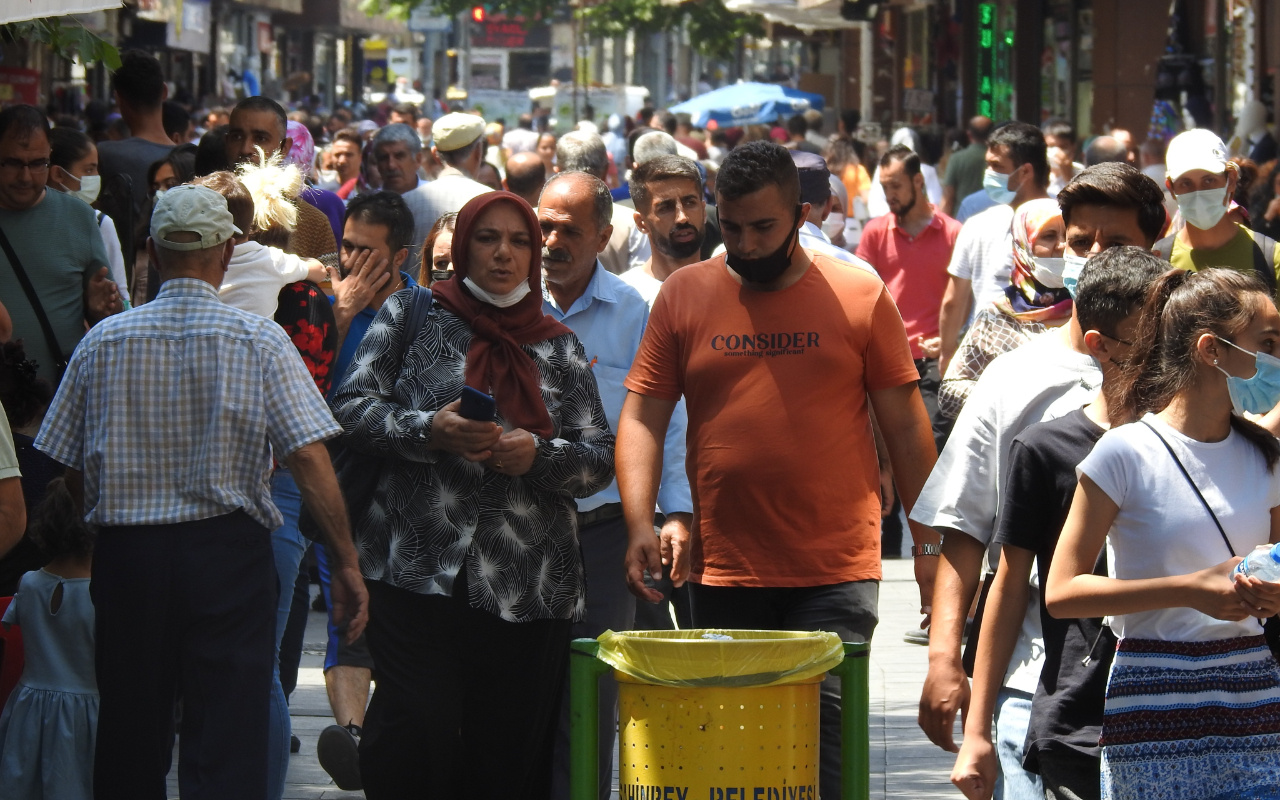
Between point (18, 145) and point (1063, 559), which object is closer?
point (1063, 559)

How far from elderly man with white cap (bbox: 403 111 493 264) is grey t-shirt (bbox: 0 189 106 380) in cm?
218

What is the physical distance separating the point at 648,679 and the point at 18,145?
4138 mm

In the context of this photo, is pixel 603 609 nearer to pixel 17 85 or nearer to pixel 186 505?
pixel 186 505

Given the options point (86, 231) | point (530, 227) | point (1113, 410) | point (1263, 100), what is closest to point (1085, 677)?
point (1113, 410)

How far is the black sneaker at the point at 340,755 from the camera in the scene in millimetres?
5734

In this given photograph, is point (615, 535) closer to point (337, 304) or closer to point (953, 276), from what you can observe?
point (337, 304)

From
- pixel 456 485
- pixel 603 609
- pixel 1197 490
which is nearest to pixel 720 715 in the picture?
pixel 1197 490

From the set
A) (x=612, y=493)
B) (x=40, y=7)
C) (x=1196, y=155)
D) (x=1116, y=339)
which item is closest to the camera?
(x=1116, y=339)

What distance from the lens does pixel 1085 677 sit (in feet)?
11.6

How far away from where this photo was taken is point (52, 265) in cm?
668

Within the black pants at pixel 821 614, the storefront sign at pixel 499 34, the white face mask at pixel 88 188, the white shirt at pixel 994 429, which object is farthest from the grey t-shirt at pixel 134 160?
the storefront sign at pixel 499 34

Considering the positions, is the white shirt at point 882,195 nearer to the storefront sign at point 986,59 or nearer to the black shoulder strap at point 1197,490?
the storefront sign at point 986,59

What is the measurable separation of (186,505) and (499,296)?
1.01 meters

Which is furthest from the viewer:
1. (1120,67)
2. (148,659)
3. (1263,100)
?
(1120,67)
